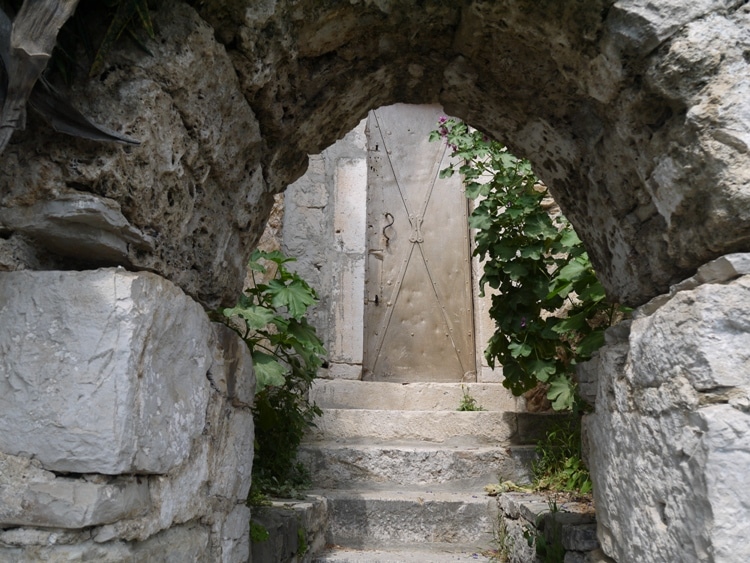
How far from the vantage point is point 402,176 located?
617cm

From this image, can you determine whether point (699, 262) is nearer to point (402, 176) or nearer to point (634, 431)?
point (634, 431)

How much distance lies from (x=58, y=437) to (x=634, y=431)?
50.4 inches

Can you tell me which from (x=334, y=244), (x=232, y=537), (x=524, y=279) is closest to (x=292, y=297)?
(x=232, y=537)

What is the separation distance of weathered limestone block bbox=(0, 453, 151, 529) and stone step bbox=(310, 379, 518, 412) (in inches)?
140

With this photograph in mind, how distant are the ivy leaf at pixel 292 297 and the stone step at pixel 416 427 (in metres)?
1.41

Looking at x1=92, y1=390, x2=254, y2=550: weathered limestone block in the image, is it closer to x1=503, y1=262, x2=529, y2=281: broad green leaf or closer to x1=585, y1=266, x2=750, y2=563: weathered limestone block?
x1=585, y1=266, x2=750, y2=563: weathered limestone block

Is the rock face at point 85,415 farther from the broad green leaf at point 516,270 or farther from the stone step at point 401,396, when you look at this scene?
the stone step at point 401,396

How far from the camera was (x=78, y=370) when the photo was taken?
132 cm

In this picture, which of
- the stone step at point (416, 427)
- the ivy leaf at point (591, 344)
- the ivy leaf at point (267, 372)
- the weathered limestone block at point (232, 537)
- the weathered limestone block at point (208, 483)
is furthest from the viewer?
the stone step at point (416, 427)

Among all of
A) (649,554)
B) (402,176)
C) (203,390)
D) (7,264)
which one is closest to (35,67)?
(7,264)

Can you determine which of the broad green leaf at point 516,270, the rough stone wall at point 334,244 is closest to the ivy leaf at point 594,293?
the broad green leaf at point 516,270

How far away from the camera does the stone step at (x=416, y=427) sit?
4250mm

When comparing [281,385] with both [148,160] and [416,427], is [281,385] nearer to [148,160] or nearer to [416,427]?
[416,427]

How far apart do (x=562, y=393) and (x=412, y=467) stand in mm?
994
